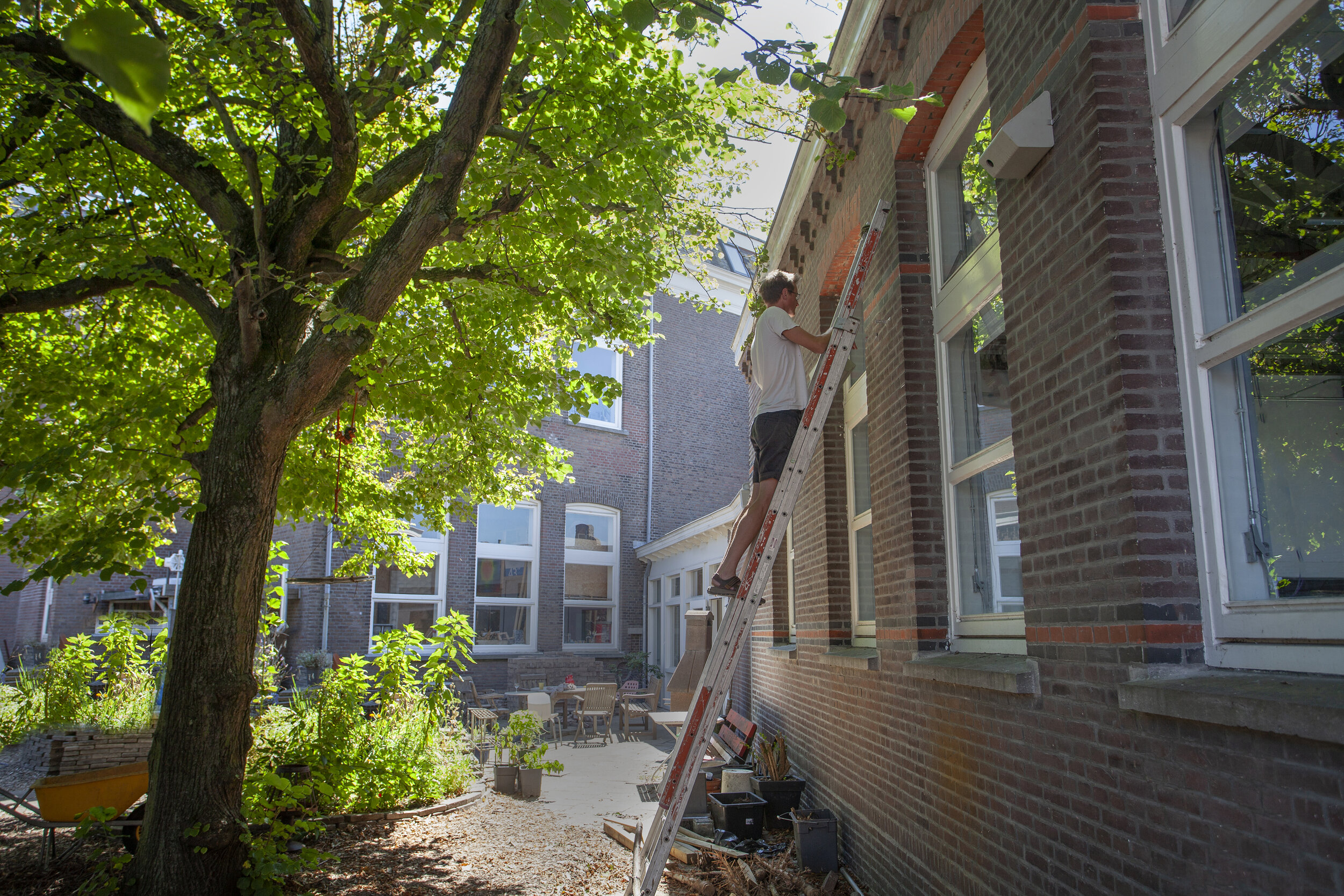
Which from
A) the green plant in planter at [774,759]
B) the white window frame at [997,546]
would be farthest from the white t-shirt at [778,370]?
the green plant in planter at [774,759]

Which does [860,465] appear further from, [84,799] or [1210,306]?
[84,799]

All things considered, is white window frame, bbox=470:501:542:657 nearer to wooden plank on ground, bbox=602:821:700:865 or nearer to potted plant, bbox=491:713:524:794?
potted plant, bbox=491:713:524:794

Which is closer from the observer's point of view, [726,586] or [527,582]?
[726,586]

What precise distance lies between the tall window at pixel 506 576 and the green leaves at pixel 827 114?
18251 millimetres

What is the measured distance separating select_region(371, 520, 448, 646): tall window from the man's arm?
1492cm

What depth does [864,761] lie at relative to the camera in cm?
581

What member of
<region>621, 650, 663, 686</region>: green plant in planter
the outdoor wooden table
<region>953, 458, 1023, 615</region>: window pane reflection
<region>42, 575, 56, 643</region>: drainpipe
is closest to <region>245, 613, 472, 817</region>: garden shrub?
the outdoor wooden table

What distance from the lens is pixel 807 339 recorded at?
4676 millimetres

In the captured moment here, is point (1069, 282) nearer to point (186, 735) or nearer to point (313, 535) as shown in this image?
point (186, 735)

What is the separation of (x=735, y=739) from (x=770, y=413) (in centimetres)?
528

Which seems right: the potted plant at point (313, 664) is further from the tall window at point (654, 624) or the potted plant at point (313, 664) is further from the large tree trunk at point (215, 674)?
the large tree trunk at point (215, 674)

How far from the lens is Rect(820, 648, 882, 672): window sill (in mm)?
5702

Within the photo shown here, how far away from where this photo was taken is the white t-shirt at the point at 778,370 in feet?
16.3

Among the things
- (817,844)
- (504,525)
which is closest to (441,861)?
(817,844)
